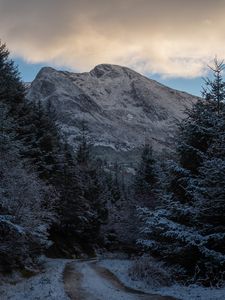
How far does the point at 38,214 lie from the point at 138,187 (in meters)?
30.4

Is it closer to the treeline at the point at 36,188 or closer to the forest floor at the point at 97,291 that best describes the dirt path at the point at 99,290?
the forest floor at the point at 97,291

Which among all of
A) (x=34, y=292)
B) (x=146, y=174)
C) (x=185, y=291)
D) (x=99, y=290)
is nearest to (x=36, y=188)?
(x=99, y=290)

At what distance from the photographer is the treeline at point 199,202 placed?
71.8ft

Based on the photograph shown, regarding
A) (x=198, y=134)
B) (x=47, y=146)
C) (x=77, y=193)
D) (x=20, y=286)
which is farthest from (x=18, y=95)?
(x=20, y=286)

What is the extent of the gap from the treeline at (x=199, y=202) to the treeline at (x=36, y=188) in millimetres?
7532

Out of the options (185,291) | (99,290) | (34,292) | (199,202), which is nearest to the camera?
(34,292)

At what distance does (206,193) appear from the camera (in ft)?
74.9

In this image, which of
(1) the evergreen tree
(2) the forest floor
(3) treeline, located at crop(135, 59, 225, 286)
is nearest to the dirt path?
(2) the forest floor

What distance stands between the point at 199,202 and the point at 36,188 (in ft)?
38.6

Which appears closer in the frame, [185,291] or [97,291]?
[185,291]

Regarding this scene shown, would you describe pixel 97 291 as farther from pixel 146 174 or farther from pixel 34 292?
pixel 146 174

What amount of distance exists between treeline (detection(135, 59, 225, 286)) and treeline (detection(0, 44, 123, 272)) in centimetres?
753

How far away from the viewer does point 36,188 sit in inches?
1191

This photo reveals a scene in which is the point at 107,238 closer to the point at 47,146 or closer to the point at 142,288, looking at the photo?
the point at 47,146
